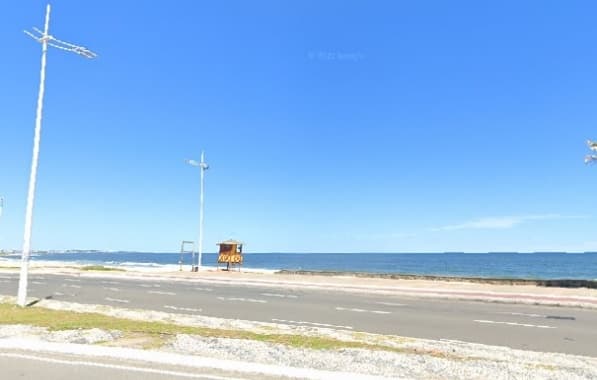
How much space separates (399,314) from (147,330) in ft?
29.1

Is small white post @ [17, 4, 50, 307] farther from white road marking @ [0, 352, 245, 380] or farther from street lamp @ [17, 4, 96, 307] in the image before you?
white road marking @ [0, 352, 245, 380]

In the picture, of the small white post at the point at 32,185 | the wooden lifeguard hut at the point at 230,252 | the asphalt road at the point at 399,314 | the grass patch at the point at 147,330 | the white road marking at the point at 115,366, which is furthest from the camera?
the wooden lifeguard hut at the point at 230,252

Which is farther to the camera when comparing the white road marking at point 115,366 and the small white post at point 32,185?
the small white post at point 32,185

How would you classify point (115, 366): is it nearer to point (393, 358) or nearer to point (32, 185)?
point (393, 358)

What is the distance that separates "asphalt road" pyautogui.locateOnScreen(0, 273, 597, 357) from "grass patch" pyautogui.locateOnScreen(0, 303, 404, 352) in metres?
3.34

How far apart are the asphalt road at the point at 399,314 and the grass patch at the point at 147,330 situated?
132 inches

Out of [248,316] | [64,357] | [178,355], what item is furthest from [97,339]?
[248,316]

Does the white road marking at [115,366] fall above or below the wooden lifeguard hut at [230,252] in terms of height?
below

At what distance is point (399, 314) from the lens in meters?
16.5

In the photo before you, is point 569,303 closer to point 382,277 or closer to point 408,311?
point 408,311

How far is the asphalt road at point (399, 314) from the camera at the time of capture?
12.4m

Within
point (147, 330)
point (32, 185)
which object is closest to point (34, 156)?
point (32, 185)

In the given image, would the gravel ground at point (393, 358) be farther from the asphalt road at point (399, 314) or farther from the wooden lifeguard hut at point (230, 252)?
the wooden lifeguard hut at point (230, 252)

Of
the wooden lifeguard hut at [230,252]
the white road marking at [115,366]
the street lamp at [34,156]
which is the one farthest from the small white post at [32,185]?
the wooden lifeguard hut at [230,252]
